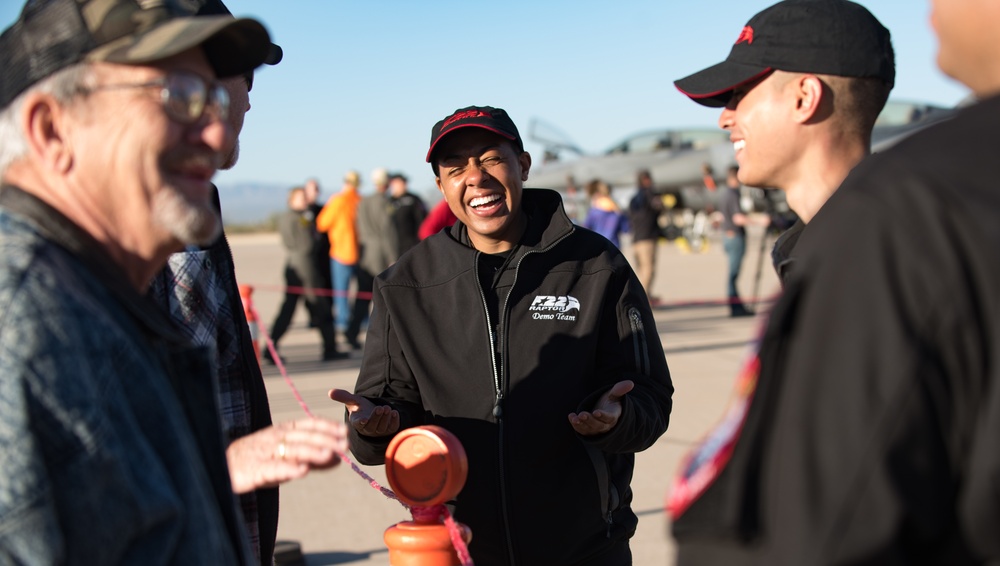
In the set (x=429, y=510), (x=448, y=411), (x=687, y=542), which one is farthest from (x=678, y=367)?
(x=687, y=542)

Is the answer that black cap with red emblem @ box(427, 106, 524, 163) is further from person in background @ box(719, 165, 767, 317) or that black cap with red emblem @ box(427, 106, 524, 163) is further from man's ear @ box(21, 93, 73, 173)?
person in background @ box(719, 165, 767, 317)

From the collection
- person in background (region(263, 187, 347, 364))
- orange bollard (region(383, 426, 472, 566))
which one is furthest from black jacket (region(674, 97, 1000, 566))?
person in background (region(263, 187, 347, 364))

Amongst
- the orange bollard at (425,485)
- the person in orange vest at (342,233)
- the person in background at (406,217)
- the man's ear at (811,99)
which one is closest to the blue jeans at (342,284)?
the person in orange vest at (342,233)

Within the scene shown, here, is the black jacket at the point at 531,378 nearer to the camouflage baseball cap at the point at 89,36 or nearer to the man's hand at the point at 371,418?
the man's hand at the point at 371,418

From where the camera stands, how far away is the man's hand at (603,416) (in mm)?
2578

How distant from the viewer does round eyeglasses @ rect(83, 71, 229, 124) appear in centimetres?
154

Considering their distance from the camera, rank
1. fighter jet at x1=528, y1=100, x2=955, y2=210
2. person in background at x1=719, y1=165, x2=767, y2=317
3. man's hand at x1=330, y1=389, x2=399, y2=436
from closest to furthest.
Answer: man's hand at x1=330, y1=389, x2=399, y2=436, person in background at x1=719, y1=165, x2=767, y2=317, fighter jet at x1=528, y1=100, x2=955, y2=210

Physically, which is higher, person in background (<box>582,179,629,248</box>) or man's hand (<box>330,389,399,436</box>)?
man's hand (<box>330,389,399,436</box>)

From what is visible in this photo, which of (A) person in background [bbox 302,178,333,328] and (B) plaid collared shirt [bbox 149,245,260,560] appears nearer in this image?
(B) plaid collared shirt [bbox 149,245,260,560]

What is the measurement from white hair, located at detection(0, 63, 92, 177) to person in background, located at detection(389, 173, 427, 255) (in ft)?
32.3

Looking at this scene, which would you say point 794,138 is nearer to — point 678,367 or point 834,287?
point 834,287

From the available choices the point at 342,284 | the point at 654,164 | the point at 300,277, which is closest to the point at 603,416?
the point at 300,277

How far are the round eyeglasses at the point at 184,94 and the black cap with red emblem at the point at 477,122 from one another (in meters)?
1.37

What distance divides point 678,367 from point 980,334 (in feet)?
29.3
